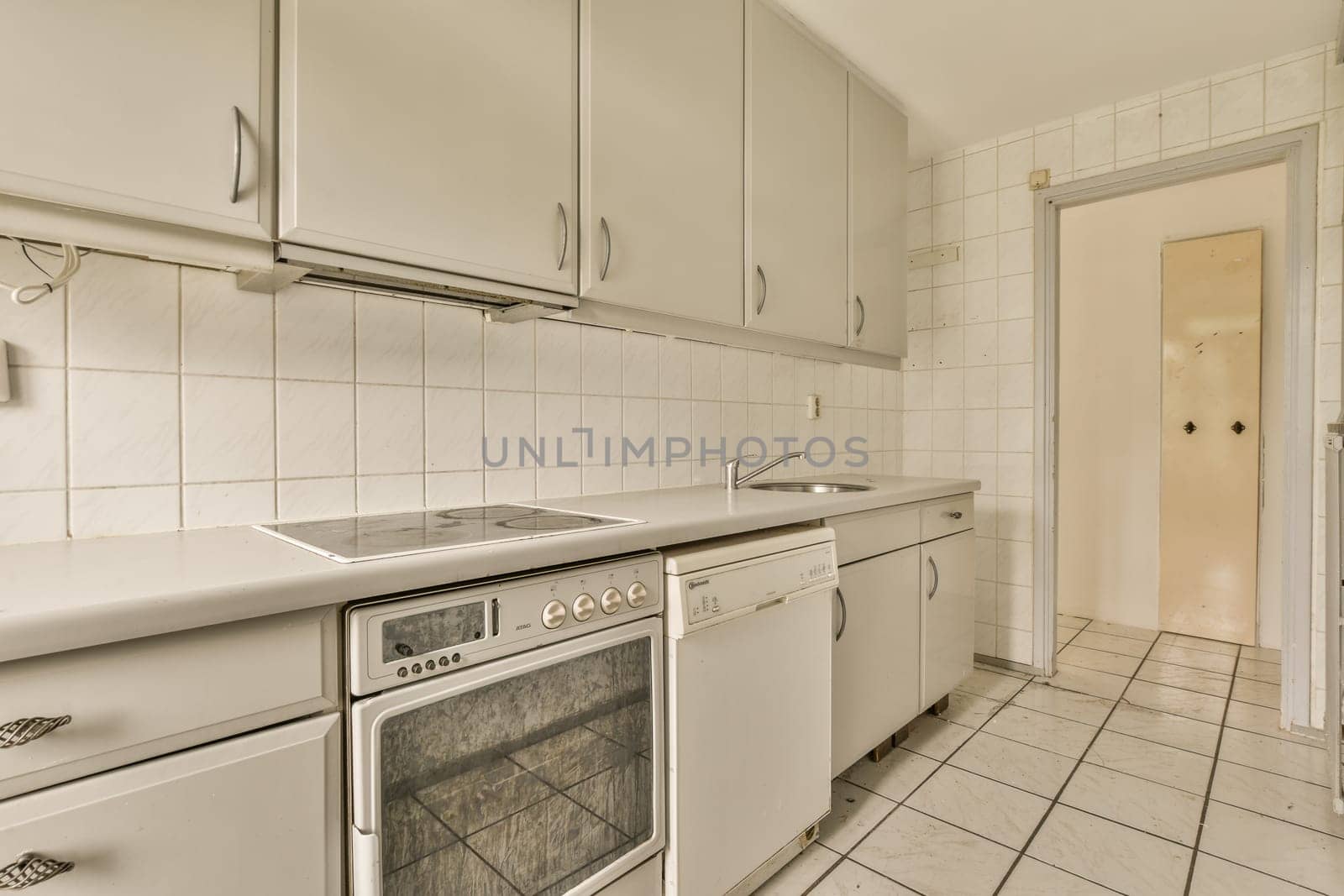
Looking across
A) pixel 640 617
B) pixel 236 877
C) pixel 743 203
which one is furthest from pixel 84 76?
pixel 743 203

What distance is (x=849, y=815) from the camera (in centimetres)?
176

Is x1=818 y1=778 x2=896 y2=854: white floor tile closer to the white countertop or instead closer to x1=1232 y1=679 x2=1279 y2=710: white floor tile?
the white countertop

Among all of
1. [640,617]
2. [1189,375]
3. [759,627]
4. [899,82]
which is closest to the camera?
[640,617]

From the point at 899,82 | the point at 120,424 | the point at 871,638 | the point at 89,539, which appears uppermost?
the point at 899,82

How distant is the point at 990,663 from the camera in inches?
115

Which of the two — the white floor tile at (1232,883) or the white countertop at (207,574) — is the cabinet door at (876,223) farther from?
the white floor tile at (1232,883)

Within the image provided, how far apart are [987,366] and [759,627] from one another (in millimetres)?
2037

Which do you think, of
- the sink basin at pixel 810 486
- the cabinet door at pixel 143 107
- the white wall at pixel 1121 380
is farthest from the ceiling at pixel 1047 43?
the cabinet door at pixel 143 107

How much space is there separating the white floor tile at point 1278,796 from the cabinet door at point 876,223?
66.4 inches

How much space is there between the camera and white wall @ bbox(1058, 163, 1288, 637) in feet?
10.5

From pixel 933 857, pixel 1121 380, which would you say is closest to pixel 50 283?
pixel 933 857

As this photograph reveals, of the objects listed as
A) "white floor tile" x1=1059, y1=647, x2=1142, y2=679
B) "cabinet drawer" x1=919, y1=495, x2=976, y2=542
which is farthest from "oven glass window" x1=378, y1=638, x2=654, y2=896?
"white floor tile" x1=1059, y1=647, x2=1142, y2=679

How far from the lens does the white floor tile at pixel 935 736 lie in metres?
2.11

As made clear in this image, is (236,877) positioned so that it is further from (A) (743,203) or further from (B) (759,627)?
(A) (743,203)
